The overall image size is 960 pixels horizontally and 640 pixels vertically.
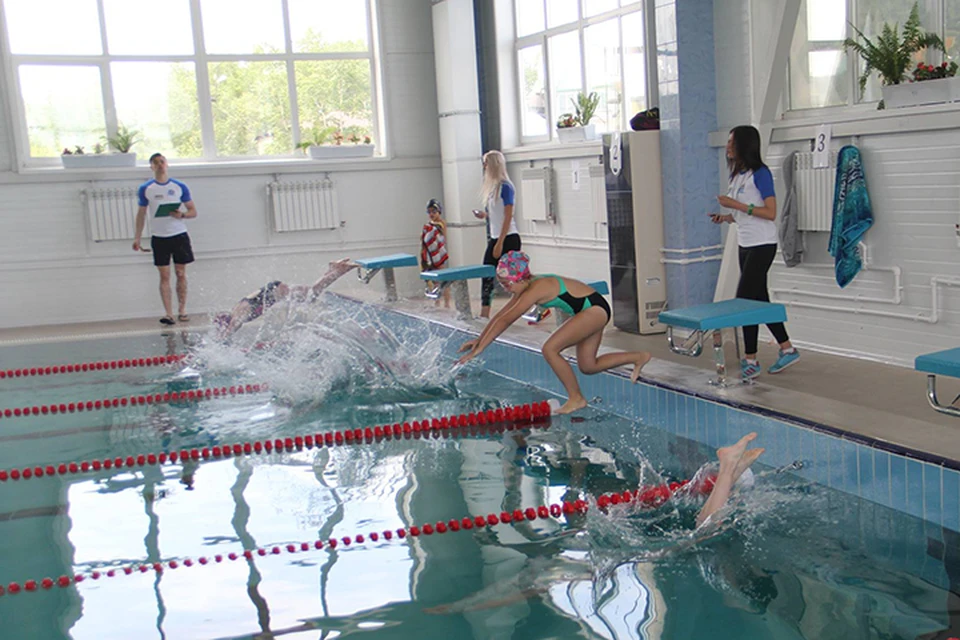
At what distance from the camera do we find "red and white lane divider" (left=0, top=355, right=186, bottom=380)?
27.2ft

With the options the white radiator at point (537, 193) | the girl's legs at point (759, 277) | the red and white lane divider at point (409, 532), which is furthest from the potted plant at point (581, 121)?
the red and white lane divider at point (409, 532)

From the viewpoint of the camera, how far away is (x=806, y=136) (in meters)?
6.81

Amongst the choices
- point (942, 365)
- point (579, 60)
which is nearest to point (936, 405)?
point (942, 365)

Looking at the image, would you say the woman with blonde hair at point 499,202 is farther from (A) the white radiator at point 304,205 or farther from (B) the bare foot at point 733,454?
(B) the bare foot at point 733,454

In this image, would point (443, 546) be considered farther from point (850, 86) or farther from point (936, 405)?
point (850, 86)

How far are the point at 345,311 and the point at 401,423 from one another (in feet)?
12.9

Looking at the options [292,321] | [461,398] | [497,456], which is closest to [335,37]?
[292,321]

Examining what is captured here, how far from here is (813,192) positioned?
22.1ft

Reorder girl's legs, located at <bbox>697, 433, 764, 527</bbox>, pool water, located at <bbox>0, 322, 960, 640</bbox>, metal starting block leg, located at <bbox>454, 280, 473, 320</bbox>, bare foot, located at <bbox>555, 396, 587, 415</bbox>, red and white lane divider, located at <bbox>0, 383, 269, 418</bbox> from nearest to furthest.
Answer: pool water, located at <bbox>0, 322, 960, 640</bbox>, girl's legs, located at <bbox>697, 433, 764, 527</bbox>, bare foot, located at <bbox>555, 396, 587, 415</bbox>, red and white lane divider, located at <bbox>0, 383, 269, 418</bbox>, metal starting block leg, located at <bbox>454, 280, 473, 320</bbox>

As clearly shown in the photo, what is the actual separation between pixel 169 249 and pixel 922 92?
24.8ft

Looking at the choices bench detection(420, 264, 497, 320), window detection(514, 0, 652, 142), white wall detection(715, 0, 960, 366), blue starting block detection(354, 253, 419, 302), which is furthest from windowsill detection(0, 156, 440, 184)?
white wall detection(715, 0, 960, 366)

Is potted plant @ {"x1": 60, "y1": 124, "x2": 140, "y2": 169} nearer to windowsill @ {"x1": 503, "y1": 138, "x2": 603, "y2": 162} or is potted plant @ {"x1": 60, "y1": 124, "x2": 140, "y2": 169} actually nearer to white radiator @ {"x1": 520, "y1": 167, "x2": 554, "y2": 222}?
windowsill @ {"x1": 503, "y1": 138, "x2": 603, "y2": 162}

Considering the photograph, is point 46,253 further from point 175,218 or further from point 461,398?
point 461,398

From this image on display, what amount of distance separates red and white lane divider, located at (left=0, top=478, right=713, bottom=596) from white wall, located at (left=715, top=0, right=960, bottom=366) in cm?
244
